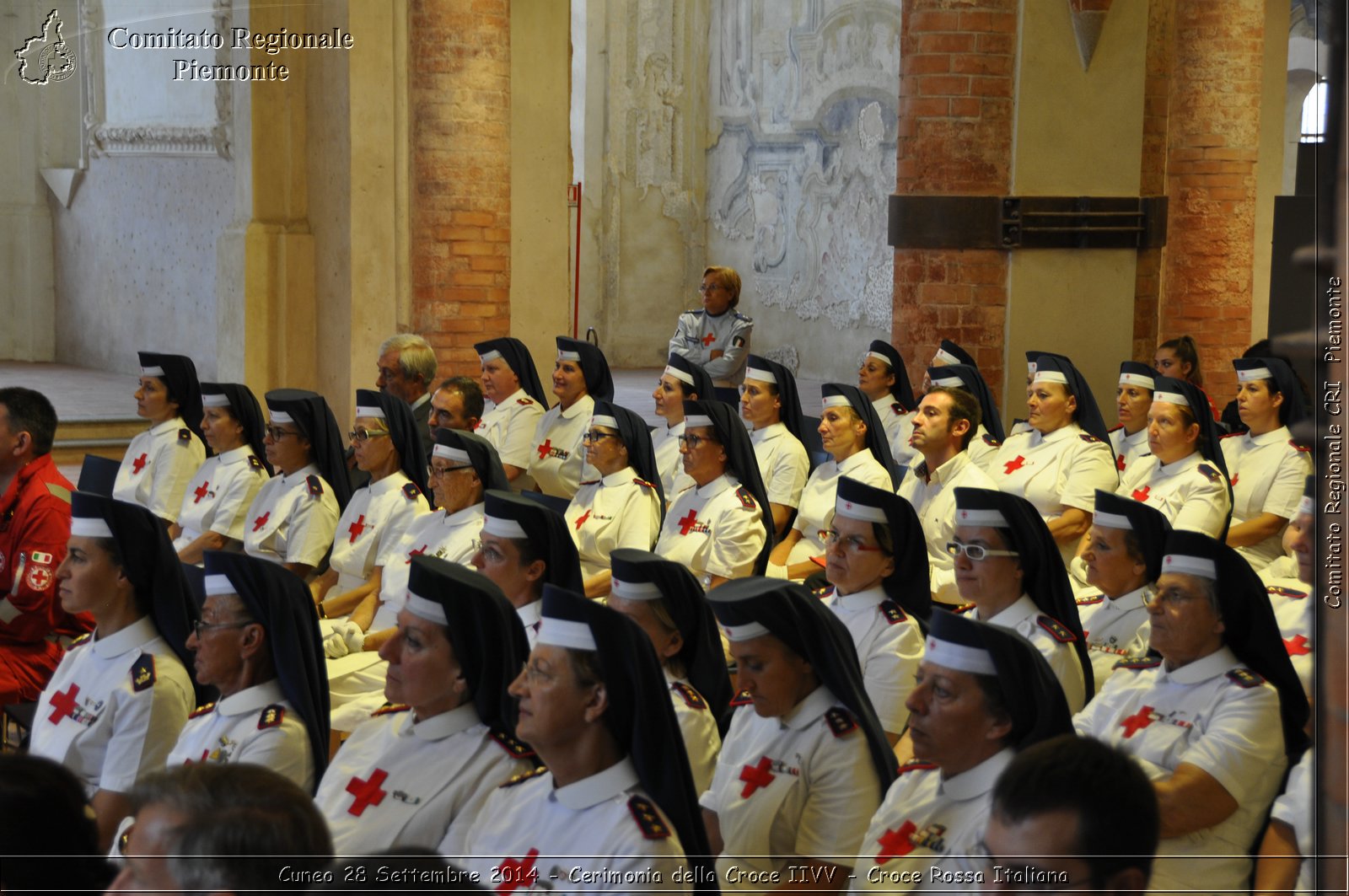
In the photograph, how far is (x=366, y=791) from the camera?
344 centimetres

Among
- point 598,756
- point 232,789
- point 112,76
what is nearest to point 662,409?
point 598,756

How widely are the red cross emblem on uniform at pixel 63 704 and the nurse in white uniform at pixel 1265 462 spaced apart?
15.4 feet

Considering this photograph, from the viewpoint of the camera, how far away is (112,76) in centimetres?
1380

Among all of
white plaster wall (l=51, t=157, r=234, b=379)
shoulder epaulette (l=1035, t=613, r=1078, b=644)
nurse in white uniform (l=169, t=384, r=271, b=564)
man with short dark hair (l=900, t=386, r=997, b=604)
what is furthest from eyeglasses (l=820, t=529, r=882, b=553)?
white plaster wall (l=51, t=157, r=234, b=379)

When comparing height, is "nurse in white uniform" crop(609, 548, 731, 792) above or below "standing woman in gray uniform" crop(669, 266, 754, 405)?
below

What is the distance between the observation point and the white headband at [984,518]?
424 centimetres

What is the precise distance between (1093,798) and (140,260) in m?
12.6

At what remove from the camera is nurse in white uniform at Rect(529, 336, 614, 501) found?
26.5 feet

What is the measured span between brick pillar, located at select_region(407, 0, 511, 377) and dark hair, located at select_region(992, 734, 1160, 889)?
786 cm

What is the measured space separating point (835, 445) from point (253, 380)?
516 centimetres

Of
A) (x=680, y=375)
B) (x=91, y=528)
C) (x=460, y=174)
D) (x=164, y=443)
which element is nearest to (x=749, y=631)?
(x=91, y=528)

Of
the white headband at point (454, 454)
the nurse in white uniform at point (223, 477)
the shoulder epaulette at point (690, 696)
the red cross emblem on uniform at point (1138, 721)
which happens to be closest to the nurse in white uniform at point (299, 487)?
the nurse in white uniform at point (223, 477)

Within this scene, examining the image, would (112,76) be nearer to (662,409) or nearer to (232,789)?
(662,409)

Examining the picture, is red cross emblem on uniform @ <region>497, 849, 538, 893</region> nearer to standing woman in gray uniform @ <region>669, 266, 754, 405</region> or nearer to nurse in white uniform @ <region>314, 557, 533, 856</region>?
nurse in white uniform @ <region>314, 557, 533, 856</region>
